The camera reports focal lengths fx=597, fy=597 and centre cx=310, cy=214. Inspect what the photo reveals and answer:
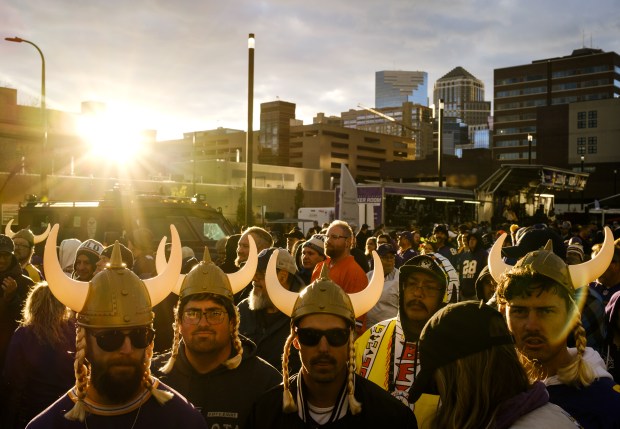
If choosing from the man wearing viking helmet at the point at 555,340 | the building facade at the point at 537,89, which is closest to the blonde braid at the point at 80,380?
the man wearing viking helmet at the point at 555,340

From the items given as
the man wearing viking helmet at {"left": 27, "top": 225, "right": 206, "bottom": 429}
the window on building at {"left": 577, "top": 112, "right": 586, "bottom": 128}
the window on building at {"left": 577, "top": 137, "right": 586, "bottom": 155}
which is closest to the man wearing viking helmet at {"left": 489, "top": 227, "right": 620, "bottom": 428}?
the man wearing viking helmet at {"left": 27, "top": 225, "right": 206, "bottom": 429}

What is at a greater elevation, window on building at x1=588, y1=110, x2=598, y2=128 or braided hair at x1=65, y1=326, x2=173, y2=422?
window on building at x1=588, y1=110, x2=598, y2=128

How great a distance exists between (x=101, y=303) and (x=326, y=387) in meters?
1.06

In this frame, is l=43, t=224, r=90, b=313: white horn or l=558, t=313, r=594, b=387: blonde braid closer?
l=43, t=224, r=90, b=313: white horn

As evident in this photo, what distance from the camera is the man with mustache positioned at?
3.68 meters

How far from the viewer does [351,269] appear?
20.1 feet

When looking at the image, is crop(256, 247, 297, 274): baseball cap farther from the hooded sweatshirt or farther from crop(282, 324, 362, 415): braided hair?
the hooded sweatshirt

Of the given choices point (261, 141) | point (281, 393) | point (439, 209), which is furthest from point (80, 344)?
point (261, 141)

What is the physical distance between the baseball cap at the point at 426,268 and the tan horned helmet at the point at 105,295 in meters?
2.07

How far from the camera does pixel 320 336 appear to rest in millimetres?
2754

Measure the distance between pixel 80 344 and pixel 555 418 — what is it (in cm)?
190

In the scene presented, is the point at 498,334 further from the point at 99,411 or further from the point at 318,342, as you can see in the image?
the point at 99,411

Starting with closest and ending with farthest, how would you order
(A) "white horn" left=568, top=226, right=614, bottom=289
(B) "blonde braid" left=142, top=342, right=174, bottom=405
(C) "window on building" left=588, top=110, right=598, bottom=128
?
(B) "blonde braid" left=142, top=342, right=174, bottom=405
(A) "white horn" left=568, top=226, right=614, bottom=289
(C) "window on building" left=588, top=110, right=598, bottom=128

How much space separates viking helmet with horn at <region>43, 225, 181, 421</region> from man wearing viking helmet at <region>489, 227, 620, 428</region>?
5.55 ft
